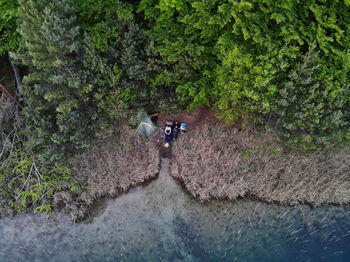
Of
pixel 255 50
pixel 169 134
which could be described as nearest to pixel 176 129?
pixel 169 134

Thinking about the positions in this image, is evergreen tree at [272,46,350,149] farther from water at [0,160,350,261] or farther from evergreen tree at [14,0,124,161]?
evergreen tree at [14,0,124,161]

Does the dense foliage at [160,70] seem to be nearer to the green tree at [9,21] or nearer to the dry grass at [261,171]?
the green tree at [9,21]

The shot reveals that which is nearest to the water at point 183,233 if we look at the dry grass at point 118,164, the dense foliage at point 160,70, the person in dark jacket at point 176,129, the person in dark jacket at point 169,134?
the dry grass at point 118,164

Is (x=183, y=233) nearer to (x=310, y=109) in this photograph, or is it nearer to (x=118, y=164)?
(x=118, y=164)

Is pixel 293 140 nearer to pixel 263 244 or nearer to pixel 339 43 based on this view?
pixel 339 43

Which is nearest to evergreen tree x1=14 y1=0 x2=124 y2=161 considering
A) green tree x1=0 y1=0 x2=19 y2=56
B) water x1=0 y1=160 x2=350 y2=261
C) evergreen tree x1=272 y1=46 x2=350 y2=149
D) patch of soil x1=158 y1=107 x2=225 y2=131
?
green tree x1=0 y1=0 x2=19 y2=56

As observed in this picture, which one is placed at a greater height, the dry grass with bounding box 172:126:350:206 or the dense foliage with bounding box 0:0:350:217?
the dense foliage with bounding box 0:0:350:217
